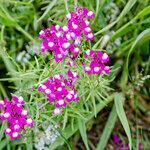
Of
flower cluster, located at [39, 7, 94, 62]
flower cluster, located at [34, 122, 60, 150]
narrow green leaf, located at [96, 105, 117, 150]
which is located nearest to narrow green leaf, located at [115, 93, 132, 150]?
narrow green leaf, located at [96, 105, 117, 150]

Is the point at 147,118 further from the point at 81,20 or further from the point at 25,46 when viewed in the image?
the point at 81,20

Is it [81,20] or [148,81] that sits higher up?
[81,20]

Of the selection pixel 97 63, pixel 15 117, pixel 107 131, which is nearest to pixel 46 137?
pixel 107 131

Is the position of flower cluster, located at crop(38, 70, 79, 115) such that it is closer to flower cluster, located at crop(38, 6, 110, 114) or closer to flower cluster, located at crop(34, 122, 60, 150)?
flower cluster, located at crop(38, 6, 110, 114)

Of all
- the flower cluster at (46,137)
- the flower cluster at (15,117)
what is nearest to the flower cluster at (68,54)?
the flower cluster at (15,117)

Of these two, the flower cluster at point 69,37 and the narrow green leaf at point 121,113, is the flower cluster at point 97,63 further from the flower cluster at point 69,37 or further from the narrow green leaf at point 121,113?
the narrow green leaf at point 121,113

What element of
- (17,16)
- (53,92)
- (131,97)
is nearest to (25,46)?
(17,16)
